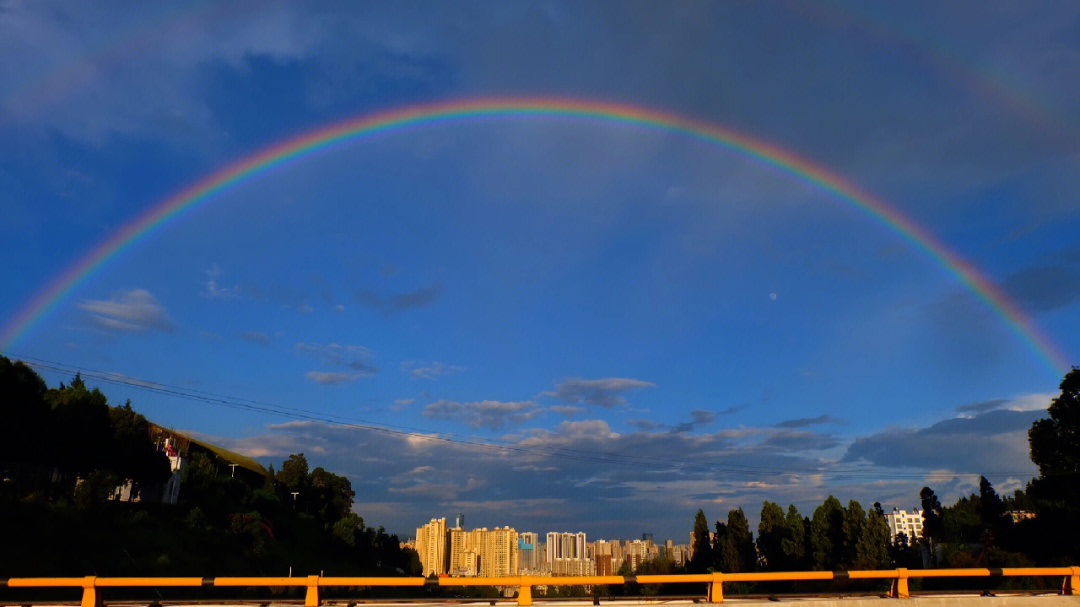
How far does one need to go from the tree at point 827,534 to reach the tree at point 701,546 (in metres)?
11.0

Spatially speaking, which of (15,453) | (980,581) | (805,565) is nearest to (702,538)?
(805,565)

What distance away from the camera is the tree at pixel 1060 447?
170ft

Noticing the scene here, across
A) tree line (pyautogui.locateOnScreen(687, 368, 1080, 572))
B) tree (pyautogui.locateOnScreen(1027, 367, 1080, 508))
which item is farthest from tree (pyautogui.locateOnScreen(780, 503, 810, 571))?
tree (pyautogui.locateOnScreen(1027, 367, 1080, 508))

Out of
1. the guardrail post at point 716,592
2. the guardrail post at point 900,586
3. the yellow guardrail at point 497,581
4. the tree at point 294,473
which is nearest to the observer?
the yellow guardrail at point 497,581

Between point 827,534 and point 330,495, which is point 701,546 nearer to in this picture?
point 827,534

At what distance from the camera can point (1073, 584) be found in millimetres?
12852

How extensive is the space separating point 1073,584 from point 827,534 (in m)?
67.5

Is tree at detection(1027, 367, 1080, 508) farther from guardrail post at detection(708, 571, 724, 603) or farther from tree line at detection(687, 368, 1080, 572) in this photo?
guardrail post at detection(708, 571, 724, 603)

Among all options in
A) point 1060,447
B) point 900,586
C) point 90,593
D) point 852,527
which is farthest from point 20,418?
point 1060,447

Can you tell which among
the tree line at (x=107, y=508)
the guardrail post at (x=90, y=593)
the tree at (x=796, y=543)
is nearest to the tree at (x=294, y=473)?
the tree line at (x=107, y=508)

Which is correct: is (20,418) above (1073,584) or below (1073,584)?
above

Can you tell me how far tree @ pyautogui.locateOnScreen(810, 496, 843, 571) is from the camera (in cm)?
7331

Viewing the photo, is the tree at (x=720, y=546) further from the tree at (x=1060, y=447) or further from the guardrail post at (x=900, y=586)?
the guardrail post at (x=900, y=586)

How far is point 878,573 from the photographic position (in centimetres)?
1184
